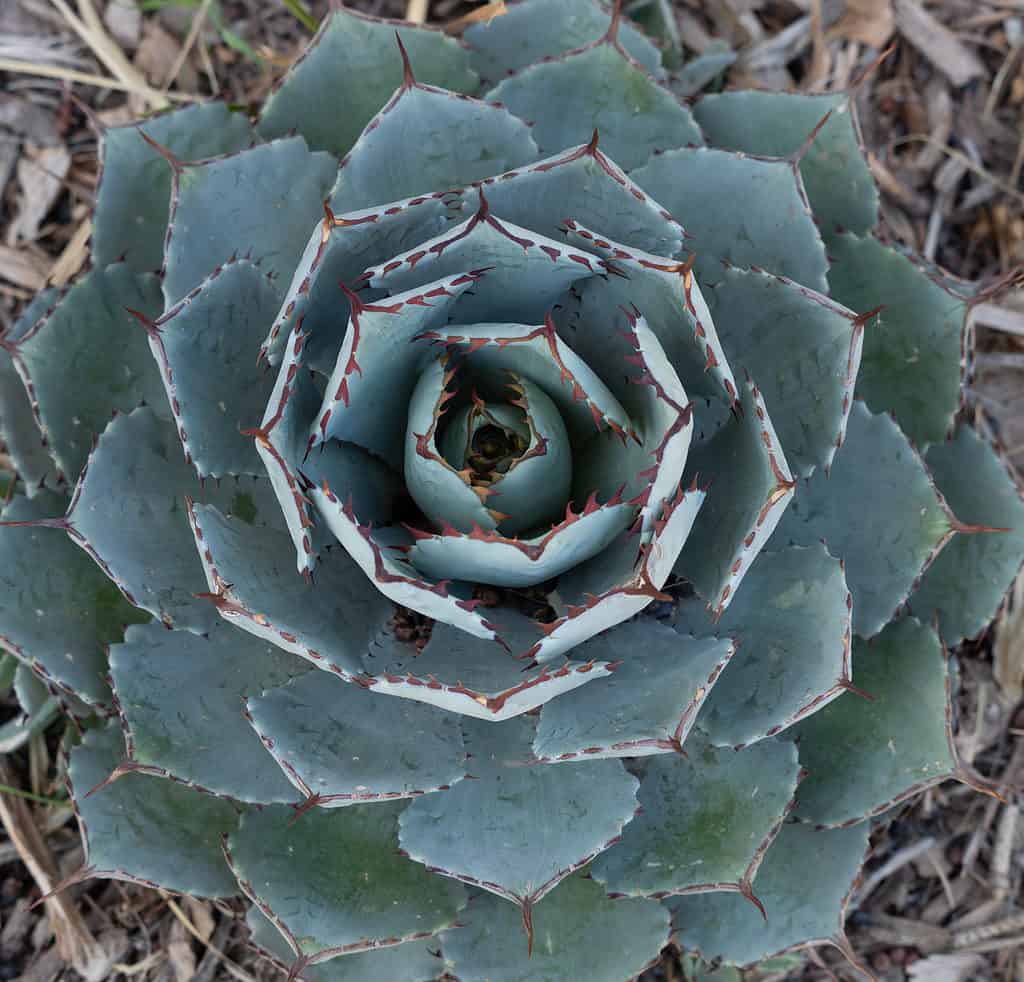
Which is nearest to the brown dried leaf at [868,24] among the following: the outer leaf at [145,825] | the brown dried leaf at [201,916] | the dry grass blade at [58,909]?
the outer leaf at [145,825]

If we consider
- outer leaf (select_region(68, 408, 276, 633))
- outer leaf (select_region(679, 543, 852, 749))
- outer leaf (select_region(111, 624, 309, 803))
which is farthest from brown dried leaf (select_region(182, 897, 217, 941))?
outer leaf (select_region(679, 543, 852, 749))

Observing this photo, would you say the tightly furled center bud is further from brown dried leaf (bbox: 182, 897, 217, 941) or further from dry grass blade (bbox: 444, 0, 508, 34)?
brown dried leaf (bbox: 182, 897, 217, 941)

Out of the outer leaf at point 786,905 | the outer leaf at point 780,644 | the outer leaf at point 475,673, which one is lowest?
the outer leaf at point 786,905

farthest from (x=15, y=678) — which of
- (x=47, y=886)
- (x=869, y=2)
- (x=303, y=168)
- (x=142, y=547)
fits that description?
(x=869, y=2)

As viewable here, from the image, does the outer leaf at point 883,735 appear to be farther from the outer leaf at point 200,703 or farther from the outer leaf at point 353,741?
the outer leaf at point 200,703

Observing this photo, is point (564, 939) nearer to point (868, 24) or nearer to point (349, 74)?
point (349, 74)

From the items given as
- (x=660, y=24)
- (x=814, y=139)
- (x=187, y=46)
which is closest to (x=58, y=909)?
(x=187, y=46)

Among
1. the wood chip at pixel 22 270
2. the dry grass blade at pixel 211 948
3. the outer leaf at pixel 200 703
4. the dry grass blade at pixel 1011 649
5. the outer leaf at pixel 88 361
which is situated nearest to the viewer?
the outer leaf at pixel 200 703

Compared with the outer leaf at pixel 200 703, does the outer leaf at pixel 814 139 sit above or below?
above
